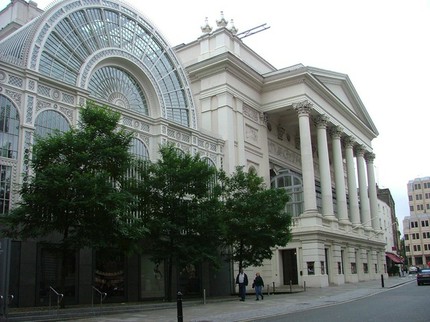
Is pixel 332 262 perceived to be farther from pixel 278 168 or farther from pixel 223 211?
pixel 223 211

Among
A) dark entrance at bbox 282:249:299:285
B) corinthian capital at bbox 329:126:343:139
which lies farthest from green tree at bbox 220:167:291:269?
corinthian capital at bbox 329:126:343:139

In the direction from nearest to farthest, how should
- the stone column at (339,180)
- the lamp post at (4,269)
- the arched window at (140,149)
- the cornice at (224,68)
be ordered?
1. the lamp post at (4,269)
2. the arched window at (140,149)
3. the cornice at (224,68)
4. the stone column at (339,180)

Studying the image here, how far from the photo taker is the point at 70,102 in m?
25.5

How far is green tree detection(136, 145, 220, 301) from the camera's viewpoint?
2422cm

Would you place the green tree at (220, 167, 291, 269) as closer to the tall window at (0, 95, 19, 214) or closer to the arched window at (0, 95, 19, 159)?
the tall window at (0, 95, 19, 214)

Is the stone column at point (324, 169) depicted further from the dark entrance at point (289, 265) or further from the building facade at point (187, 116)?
the dark entrance at point (289, 265)

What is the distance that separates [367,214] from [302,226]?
64.1ft

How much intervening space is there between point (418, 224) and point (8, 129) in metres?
139

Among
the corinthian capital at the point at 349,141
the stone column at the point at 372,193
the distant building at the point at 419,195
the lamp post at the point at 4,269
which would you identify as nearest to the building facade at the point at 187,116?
the corinthian capital at the point at 349,141

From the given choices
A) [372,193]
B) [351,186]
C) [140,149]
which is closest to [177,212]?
[140,149]

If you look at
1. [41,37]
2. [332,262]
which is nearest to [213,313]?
[41,37]

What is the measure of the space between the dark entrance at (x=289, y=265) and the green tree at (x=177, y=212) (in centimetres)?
1943

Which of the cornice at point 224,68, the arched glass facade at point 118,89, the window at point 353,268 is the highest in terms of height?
the cornice at point 224,68

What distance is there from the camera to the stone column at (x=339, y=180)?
50.3m
